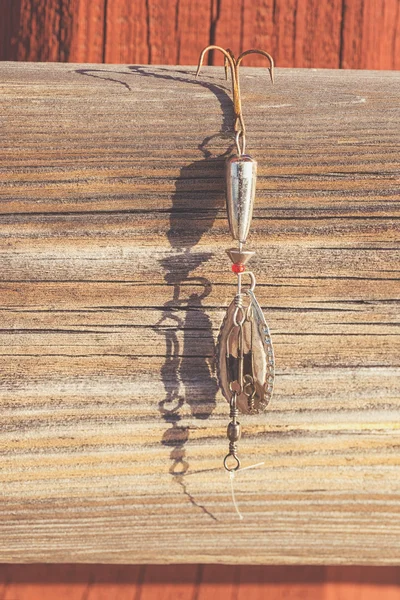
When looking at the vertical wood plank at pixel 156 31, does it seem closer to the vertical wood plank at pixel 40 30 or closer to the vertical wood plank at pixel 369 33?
the vertical wood plank at pixel 40 30

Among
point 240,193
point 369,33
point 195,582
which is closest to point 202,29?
point 369,33

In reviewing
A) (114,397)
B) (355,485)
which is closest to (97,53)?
(114,397)

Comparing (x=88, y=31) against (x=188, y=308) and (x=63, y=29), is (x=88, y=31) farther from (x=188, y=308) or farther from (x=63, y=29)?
(x=188, y=308)

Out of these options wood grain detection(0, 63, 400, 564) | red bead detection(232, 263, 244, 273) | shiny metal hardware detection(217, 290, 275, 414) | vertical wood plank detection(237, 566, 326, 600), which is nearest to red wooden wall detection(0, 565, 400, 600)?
vertical wood plank detection(237, 566, 326, 600)

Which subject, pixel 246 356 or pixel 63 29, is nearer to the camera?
pixel 246 356

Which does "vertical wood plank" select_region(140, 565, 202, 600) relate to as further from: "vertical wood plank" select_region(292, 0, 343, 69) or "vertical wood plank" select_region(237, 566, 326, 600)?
"vertical wood plank" select_region(292, 0, 343, 69)
